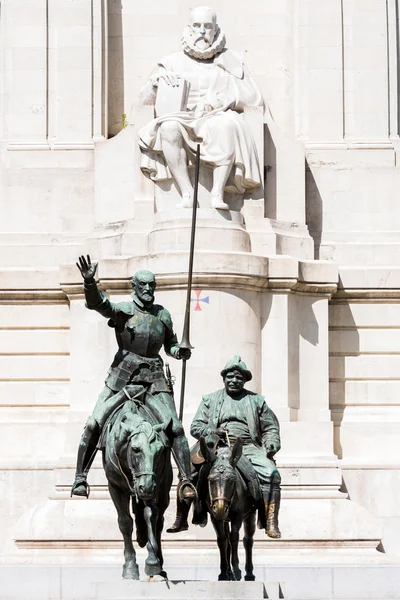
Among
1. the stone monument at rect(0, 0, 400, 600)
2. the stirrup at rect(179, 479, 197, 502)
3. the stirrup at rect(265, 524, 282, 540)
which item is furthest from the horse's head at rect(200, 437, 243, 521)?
the stone monument at rect(0, 0, 400, 600)

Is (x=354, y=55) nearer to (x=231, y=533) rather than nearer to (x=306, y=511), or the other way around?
(x=306, y=511)

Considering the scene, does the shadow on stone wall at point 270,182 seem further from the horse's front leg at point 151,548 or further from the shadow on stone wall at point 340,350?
the horse's front leg at point 151,548

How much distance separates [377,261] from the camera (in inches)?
1247

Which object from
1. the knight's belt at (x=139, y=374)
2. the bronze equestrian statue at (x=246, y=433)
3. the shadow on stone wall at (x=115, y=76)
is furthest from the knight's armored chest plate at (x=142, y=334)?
the shadow on stone wall at (x=115, y=76)

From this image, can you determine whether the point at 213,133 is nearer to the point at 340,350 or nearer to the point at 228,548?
the point at 340,350

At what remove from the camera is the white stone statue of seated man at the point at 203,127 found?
30375 mm

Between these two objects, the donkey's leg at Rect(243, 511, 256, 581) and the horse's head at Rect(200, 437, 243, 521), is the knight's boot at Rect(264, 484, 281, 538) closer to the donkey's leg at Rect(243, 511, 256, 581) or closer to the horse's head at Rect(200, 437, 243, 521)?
the donkey's leg at Rect(243, 511, 256, 581)

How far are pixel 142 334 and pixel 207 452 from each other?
1740mm

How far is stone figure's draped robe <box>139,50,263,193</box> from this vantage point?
30438mm

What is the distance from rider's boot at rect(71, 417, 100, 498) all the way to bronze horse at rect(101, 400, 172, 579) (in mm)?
232

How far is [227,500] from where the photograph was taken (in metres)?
23.5

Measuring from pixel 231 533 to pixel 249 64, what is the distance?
11398 millimetres

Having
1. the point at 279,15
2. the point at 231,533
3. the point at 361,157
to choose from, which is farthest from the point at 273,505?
the point at 279,15

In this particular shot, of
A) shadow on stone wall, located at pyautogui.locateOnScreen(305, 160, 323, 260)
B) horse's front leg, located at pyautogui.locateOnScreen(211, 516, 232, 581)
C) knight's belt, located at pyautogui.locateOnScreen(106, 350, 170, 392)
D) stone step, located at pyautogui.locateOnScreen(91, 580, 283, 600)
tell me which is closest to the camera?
stone step, located at pyautogui.locateOnScreen(91, 580, 283, 600)
